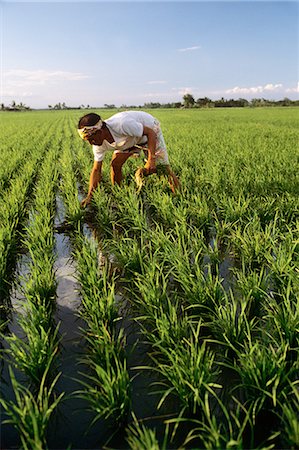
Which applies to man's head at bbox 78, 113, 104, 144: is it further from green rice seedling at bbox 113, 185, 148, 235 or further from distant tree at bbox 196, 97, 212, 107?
distant tree at bbox 196, 97, 212, 107

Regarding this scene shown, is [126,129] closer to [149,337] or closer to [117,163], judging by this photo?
[117,163]

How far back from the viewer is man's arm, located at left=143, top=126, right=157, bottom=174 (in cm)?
378

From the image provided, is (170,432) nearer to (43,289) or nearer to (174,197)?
(43,289)

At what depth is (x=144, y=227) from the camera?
322 cm

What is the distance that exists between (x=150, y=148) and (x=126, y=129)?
305 millimetres

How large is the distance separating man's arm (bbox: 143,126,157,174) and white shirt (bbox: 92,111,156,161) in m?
0.08

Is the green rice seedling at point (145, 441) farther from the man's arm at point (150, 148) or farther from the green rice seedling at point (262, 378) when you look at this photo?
the man's arm at point (150, 148)

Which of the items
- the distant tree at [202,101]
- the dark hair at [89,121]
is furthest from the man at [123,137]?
the distant tree at [202,101]

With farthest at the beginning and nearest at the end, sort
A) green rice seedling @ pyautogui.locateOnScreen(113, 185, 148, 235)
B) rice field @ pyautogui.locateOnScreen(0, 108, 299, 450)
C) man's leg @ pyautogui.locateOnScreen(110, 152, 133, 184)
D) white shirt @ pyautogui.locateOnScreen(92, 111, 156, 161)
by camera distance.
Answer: man's leg @ pyautogui.locateOnScreen(110, 152, 133, 184) → white shirt @ pyautogui.locateOnScreen(92, 111, 156, 161) → green rice seedling @ pyautogui.locateOnScreen(113, 185, 148, 235) → rice field @ pyautogui.locateOnScreen(0, 108, 299, 450)

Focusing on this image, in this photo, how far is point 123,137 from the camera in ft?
12.6

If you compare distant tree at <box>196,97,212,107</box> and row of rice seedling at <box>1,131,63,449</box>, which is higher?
distant tree at <box>196,97,212,107</box>

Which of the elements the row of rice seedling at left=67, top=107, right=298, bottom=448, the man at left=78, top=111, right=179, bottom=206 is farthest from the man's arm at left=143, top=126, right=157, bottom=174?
the row of rice seedling at left=67, top=107, right=298, bottom=448

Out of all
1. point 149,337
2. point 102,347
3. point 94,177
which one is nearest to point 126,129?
point 94,177

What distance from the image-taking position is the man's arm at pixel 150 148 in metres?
3.78
